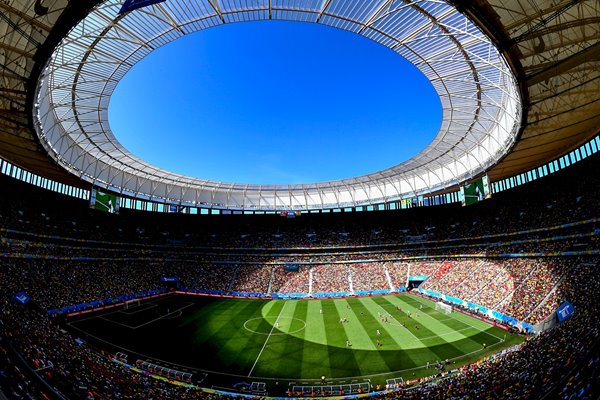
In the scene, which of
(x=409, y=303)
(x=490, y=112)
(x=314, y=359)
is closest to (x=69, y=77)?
(x=314, y=359)

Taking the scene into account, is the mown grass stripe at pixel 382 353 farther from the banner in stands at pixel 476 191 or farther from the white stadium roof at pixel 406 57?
the white stadium roof at pixel 406 57

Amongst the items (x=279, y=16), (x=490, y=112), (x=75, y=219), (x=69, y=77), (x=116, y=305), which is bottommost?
(x=116, y=305)

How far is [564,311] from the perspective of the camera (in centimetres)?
2575

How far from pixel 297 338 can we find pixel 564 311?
21268 mm

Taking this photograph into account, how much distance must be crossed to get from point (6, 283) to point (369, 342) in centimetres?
3428

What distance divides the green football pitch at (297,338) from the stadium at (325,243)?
0.25m

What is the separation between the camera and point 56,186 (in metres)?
54.2

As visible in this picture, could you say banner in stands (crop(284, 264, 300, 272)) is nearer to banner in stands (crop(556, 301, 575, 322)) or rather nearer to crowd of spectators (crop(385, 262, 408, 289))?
crowd of spectators (crop(385, 262, 408, 289))

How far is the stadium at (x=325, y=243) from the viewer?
19453 millimetres

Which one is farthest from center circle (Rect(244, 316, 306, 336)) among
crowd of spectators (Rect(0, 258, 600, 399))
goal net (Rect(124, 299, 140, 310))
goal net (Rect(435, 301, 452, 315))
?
goal net (Rect(124, 299, 140, 310))

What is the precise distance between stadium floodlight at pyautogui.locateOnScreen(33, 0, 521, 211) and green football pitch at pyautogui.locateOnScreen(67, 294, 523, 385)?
18.3 m

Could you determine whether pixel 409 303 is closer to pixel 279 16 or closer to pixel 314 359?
pixel 314 359

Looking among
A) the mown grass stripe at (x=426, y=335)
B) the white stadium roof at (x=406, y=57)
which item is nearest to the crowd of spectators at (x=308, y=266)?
the mown grass stripe at (x=426, y=335)

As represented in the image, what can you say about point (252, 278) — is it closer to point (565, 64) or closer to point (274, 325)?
point (274, 325)
